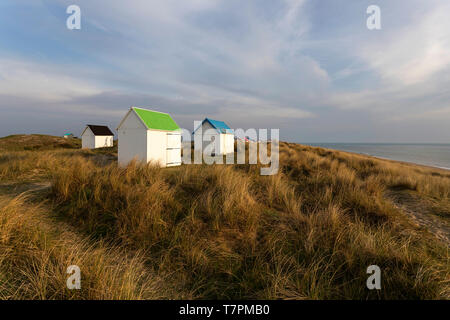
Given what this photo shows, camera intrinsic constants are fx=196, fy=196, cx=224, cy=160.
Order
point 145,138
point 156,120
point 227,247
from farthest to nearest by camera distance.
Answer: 1. point 156,120
2. point 145,138
3. point 227,247

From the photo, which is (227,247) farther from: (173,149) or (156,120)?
(156,120)

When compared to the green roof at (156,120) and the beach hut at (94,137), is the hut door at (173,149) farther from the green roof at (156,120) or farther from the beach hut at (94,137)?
the beach hut at (94,137)

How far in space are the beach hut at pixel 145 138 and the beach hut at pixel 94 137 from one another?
28.2m

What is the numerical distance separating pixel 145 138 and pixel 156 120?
6.08 ft

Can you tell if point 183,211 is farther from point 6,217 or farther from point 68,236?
point 6,217

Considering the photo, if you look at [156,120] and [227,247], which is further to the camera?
[156,120]

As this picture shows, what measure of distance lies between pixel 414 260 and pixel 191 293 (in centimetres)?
331

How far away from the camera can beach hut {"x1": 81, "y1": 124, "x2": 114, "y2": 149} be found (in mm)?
35219

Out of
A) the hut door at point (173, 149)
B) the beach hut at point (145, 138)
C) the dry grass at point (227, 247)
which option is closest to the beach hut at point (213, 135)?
the hut door at point (173, 149)

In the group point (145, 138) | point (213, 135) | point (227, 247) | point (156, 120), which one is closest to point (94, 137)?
point (213, 135)

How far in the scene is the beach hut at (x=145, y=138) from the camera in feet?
38.8

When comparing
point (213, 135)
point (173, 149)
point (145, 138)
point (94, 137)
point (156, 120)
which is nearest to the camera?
point (145, 138)

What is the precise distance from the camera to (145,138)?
1177cm

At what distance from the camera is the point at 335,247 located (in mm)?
3320
